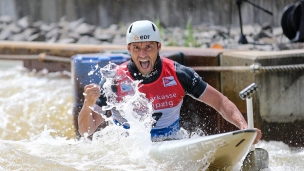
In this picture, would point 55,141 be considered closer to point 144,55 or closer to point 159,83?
point 159,83

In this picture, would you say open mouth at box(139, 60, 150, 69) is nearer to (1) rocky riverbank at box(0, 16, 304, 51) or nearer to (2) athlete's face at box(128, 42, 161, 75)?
(2) athlete's face at box(128, 42, 161, 75)

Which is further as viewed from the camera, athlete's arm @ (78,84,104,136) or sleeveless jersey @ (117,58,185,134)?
sleeveless jersey @ (117,58,185,134)

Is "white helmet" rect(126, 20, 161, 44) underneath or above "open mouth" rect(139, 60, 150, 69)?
above

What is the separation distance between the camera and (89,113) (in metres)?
5.28

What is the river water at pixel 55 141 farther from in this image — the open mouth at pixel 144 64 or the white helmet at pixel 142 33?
the white helmet at pixel 142 33

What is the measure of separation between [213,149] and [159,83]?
940 millimetres

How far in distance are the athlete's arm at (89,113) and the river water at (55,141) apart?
9.8 inches

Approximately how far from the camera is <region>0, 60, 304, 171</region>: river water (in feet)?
17.5

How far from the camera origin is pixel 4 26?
16.2 metres

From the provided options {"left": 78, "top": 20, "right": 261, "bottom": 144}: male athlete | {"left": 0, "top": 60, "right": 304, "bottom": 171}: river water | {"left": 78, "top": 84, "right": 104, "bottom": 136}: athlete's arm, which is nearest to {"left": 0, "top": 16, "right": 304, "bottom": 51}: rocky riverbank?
{"left": 0, "top": 60, "right": 304, "bottom": 171}: river water

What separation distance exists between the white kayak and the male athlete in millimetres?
434

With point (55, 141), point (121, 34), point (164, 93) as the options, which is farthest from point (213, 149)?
point (121, 34)

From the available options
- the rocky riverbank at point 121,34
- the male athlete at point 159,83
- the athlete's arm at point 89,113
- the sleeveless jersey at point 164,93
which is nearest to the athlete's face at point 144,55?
the male athlete at point 159,83

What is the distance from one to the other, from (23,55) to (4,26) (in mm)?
6468
